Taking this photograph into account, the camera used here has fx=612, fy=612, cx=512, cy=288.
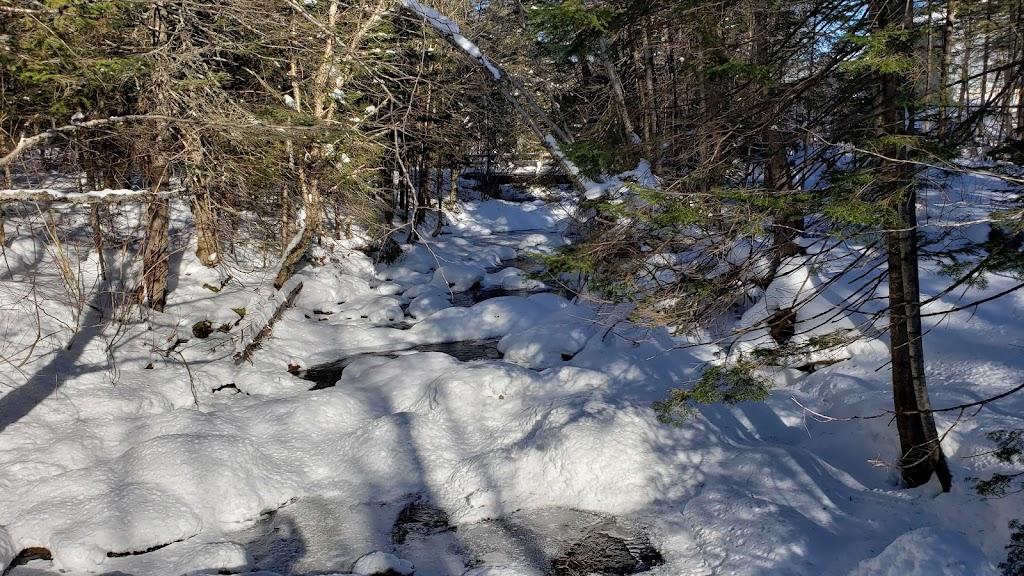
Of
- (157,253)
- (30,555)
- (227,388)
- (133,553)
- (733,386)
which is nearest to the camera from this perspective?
(733,386)

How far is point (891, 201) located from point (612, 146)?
2.46 meters

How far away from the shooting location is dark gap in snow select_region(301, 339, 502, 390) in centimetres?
984

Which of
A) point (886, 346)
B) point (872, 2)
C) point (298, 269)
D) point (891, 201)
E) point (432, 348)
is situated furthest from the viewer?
point (298, 269)

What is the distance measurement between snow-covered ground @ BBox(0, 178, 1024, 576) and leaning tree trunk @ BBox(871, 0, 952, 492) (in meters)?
0.35

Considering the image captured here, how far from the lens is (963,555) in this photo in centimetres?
402

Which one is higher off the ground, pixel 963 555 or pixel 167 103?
pixel 167 103

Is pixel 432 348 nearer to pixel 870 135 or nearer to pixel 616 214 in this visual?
pixel 616 214

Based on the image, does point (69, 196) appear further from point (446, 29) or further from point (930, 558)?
point (930, 558)

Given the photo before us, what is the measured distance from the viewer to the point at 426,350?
456 inches

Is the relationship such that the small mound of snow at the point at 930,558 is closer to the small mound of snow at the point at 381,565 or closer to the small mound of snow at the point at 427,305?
the small mound of snow at the point at 381,565

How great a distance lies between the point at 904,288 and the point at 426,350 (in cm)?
820

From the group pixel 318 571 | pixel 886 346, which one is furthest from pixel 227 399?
pixel 886 346

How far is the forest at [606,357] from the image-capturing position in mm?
4414

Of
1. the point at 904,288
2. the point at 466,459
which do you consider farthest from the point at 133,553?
the point at 904,288
